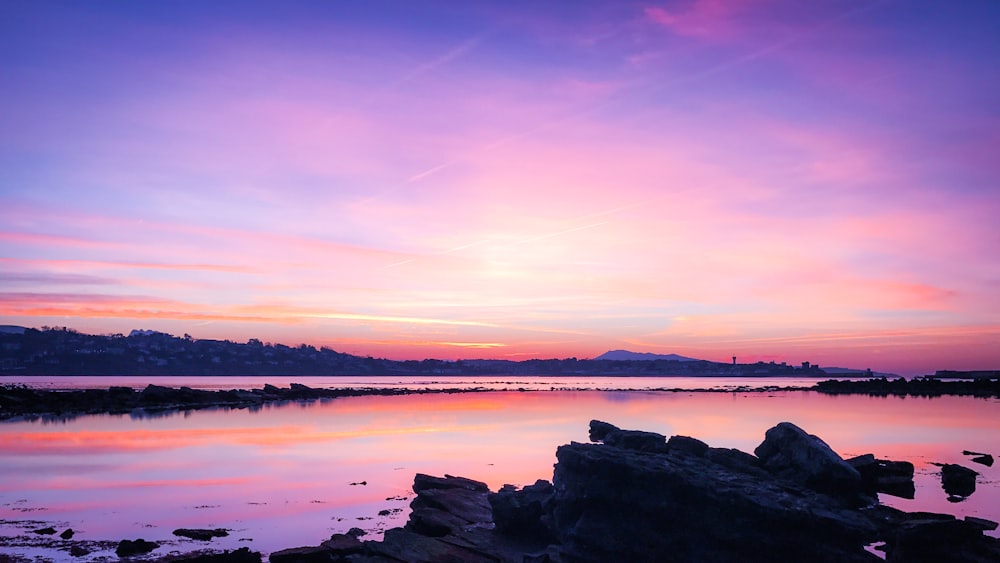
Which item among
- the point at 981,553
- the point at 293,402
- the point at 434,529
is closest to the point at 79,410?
the point at 293,402

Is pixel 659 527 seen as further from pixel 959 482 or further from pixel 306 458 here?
pixel 306 458

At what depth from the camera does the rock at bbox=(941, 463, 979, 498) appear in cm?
1964

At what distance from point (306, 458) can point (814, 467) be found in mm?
18615

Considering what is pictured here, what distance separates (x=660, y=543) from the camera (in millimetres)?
12555

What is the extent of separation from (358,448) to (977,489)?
72.3ft

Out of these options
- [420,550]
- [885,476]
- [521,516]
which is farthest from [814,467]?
[420,550]

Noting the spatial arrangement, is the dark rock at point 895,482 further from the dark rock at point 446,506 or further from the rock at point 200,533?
the rock at point 200,533

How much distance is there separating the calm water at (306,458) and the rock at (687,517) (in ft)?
16.1

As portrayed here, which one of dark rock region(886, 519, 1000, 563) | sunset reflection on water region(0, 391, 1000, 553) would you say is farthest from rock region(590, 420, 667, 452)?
dark rock region(886, 519, 1000, 563)

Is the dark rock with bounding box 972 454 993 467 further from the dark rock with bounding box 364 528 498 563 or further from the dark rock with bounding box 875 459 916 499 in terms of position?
the dark rock with bounding box 364 528 498 563

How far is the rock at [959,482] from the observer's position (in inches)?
773

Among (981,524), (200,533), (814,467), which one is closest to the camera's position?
(981,524)

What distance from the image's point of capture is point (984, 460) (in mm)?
25703

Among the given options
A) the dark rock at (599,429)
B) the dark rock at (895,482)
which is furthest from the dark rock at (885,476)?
the dark rock at (599,429)
